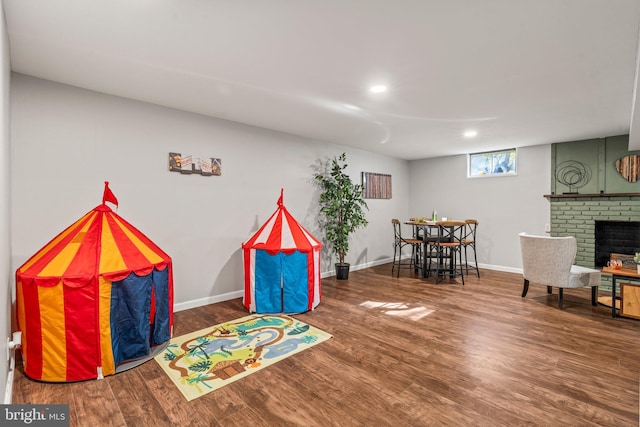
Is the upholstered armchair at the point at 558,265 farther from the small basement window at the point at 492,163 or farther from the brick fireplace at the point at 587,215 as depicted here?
the small basement window at the point at 492,163

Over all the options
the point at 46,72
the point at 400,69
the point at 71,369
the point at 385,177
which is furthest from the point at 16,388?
the point at 385,177

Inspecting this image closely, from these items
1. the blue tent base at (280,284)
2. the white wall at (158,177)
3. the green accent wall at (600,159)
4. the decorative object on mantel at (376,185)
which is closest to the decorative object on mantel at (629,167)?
the green accent wall at (600,159)

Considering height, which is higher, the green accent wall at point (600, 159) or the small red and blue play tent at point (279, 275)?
the green accent wall at point (600, 159)

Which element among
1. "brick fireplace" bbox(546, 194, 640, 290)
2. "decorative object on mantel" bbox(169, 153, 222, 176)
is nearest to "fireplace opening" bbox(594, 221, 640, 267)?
"brick fireplace" bbox(546, 194, 640, 290)

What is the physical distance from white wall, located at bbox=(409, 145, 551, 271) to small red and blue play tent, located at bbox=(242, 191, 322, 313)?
4301 mm

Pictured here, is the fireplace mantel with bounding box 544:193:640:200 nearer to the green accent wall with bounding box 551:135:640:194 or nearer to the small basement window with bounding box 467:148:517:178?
the green accent wall with bounding box 551:135:640:194

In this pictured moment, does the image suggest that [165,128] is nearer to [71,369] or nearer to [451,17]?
[71,369]

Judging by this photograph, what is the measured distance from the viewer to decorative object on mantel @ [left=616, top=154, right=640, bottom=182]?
15.4ft

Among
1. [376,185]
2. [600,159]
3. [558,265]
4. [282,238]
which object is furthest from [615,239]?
[282,238]

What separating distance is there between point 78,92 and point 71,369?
8.22 ft

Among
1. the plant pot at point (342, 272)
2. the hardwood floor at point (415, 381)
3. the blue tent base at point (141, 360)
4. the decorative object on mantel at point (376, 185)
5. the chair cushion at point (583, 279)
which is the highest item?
the decorative object on mantel at point (376, 185)

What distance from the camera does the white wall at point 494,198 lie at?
5.61m

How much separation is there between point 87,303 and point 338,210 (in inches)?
145

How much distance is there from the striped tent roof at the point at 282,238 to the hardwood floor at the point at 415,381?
0.80 metres
